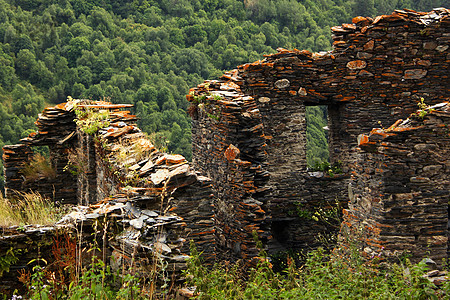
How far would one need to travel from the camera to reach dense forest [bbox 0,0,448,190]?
36000 mm

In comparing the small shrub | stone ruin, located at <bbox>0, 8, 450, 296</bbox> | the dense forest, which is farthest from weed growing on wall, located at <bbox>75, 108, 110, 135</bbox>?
the dense forest

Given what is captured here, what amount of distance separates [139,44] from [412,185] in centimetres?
3350

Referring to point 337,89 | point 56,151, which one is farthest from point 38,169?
→ point 337,89

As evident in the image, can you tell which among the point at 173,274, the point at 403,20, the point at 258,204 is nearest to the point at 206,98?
the point at 258,204

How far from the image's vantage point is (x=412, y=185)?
8820mm

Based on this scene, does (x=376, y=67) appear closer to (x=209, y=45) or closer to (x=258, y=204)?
(x=258, y=204)

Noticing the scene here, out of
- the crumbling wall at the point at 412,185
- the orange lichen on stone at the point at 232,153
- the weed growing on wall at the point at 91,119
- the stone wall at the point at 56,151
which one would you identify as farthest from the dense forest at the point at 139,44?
the crumbling wall at the point at 412,185

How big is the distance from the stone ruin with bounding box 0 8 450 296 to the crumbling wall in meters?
0.02

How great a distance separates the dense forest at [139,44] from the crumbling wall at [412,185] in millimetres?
23764

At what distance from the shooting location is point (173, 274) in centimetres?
561

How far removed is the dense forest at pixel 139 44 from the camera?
3600 cm

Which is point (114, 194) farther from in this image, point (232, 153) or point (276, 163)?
point (276, 163)

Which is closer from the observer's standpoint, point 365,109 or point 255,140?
point 255,140

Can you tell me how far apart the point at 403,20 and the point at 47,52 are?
31.2 m
